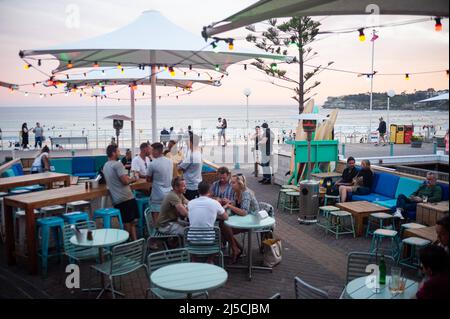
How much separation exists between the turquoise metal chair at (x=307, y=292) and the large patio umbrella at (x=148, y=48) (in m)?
4.15

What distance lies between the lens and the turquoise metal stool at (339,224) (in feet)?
24.1

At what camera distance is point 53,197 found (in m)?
5.89

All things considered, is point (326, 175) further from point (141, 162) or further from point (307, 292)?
point (307, 292)

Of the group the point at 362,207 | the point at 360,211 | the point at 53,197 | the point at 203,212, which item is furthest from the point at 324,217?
the point at 53,197

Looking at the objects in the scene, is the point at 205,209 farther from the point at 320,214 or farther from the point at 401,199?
the point at 320,214

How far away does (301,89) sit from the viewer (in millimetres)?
18750

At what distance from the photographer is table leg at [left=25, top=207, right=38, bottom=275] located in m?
5.51

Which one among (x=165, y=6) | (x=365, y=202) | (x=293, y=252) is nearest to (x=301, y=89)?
(x=165, y=6)

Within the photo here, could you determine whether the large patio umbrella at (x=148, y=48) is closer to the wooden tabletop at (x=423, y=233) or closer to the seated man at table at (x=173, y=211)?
the seated man at table at (x=173, y=211)

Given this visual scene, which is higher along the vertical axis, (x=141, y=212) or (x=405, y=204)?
(x=405, y=204)

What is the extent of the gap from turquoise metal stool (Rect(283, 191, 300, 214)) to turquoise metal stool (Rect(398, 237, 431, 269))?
312 centimetres

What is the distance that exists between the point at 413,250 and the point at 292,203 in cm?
360

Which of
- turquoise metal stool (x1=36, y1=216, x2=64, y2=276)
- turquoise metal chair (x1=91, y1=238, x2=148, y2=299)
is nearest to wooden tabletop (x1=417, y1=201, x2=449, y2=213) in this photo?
turquoise metal chair (x1=91, y1=238, x2=148, y2=299)
